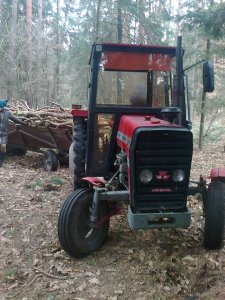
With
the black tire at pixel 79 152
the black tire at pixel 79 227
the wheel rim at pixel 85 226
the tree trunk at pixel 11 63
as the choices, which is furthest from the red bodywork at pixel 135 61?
the tree trunk at pixel 11 63

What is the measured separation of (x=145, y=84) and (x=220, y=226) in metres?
2.32

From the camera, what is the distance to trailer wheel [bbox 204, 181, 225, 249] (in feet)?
15.5

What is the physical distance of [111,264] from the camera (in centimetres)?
469

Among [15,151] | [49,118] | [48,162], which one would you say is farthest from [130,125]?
[15,151]

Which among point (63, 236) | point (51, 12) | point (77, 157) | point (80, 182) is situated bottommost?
point (63, 236)

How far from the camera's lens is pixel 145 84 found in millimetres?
5590

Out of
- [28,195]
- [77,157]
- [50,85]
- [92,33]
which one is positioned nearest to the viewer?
[77,157]

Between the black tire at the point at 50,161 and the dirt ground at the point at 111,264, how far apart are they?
2850 mm

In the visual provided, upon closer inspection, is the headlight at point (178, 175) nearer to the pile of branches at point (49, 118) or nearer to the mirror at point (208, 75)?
the mirror at point (208, 75)

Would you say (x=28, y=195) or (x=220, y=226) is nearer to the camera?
(x=220, y=226)

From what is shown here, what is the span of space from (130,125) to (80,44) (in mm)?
14912

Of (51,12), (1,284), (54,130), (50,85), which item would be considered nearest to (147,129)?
(1,284)

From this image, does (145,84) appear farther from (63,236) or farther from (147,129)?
(63,236)

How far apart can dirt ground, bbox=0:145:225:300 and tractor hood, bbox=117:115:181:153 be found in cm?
143
